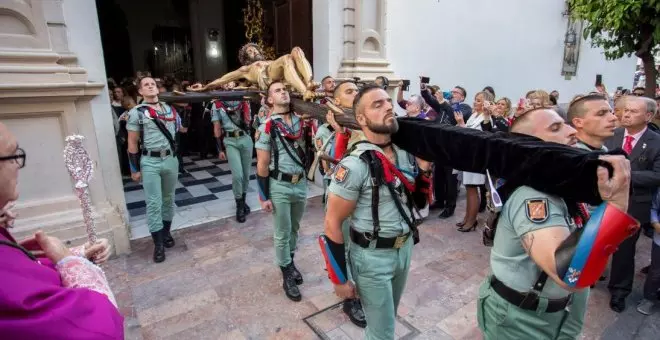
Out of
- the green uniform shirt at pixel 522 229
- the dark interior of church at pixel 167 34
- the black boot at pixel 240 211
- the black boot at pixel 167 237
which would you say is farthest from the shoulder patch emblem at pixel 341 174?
the dark interior of church at pixel 167 34

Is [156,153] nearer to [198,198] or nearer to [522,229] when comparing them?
[198,198]

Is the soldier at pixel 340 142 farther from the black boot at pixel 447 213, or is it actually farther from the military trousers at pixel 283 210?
the black boot at pixel 447 213

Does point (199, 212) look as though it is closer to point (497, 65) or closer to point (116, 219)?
point (116, 219)

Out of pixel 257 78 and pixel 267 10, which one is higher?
pixel 267 10

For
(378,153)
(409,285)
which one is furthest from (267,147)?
(409,285)


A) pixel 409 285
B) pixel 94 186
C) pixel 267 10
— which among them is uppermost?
pixel 267 10

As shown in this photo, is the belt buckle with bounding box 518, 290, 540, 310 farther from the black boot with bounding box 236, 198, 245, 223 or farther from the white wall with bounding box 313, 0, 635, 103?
the white wall with bounding box 313, 0, 635, 103

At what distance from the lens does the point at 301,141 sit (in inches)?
148

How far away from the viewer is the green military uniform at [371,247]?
2.10m

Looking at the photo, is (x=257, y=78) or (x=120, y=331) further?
(x=257, y=78)

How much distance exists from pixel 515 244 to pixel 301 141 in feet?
7.97

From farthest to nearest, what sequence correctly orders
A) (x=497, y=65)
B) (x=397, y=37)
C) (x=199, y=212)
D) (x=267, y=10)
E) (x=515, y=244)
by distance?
(x=267, y=10) < (x=497, y=65) < (x=397, y=37) < (x=199, y=212) < (x=515, y=244)

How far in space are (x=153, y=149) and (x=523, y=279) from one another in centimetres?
401

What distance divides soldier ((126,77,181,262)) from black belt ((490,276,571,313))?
3.79 metres
